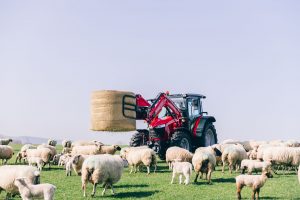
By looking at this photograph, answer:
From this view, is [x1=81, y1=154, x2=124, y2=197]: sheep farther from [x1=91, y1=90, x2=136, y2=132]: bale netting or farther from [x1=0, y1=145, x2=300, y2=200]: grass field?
[x1=91, y1=90, x2=136, y2=132]: bale netting

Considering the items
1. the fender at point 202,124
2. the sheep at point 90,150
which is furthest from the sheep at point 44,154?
the fender at point 202,124

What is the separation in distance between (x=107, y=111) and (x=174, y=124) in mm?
8580

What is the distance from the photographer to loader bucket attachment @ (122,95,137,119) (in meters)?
18.4

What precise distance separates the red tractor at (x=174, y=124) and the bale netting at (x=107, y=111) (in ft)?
18.5

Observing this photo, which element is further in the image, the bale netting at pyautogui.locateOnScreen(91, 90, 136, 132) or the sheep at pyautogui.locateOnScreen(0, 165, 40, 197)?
the bale netting at pyautogui.locateOnScreen(91, 90, 136, 132)

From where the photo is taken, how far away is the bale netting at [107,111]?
17.8 metres

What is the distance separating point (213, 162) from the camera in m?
18.0

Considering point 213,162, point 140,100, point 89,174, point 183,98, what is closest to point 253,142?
point 183,98

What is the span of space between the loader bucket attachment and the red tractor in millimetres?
4805

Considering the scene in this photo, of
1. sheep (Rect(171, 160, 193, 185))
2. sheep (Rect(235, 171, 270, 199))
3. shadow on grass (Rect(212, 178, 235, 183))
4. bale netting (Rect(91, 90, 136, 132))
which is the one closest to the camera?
sheep (Rect(235, 171, 270, 199))

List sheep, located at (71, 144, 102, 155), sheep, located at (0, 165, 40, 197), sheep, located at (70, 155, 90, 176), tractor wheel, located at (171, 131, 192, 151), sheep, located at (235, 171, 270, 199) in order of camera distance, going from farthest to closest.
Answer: sheep, located at (71, 144, 102, 155)
tractor wheel, located at (171, 131, 192, 151)
sheep, located at (70, 155, 90, 176)
sheep, located at (235, 171, 270, 199)
sheep, located at (0, 165, 40, 197)

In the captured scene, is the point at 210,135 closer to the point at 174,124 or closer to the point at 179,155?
the point at 174,124

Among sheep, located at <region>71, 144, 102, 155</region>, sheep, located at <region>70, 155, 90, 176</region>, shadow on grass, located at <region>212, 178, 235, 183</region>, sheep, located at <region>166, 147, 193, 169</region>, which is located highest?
sheep, located at <region>71, 144, 102, 155</region>

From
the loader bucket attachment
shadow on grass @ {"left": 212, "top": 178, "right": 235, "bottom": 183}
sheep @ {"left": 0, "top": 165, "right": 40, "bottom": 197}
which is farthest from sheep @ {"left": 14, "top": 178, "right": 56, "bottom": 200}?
shadow on grass @ {"left": 212, "top": 178, "right": 235, "bottom": 183}
